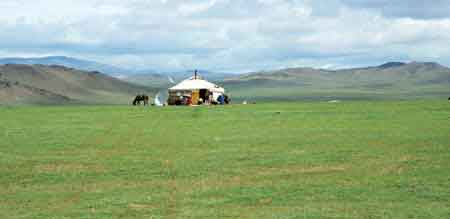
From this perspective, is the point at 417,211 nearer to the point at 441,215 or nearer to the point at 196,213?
the point at 441,215

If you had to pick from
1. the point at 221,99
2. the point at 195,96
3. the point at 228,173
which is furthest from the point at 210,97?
the point at 228,173

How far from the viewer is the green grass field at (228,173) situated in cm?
1159

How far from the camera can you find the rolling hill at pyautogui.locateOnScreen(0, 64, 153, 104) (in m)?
105

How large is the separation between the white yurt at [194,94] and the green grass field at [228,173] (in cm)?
3268

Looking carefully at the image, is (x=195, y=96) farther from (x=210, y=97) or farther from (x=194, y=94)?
(x=210, y=97)

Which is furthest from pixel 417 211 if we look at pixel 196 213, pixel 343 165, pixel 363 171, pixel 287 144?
pixel 287 144

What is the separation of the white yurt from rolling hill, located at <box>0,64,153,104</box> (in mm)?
41005

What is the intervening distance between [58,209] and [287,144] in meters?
10.8

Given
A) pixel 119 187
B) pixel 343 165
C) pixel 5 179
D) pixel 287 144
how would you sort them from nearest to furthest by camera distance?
pixel 119 187
pixel 5 179
pixel 343 165
pixel 287 144

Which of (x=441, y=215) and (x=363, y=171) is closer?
(x=441, y=215)

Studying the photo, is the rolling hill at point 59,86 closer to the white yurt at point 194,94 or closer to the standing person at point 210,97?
the white yurt at point 194,94

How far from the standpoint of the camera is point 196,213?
11164mm

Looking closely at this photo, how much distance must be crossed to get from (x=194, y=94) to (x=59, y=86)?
75.8m

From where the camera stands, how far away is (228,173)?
15469mm
